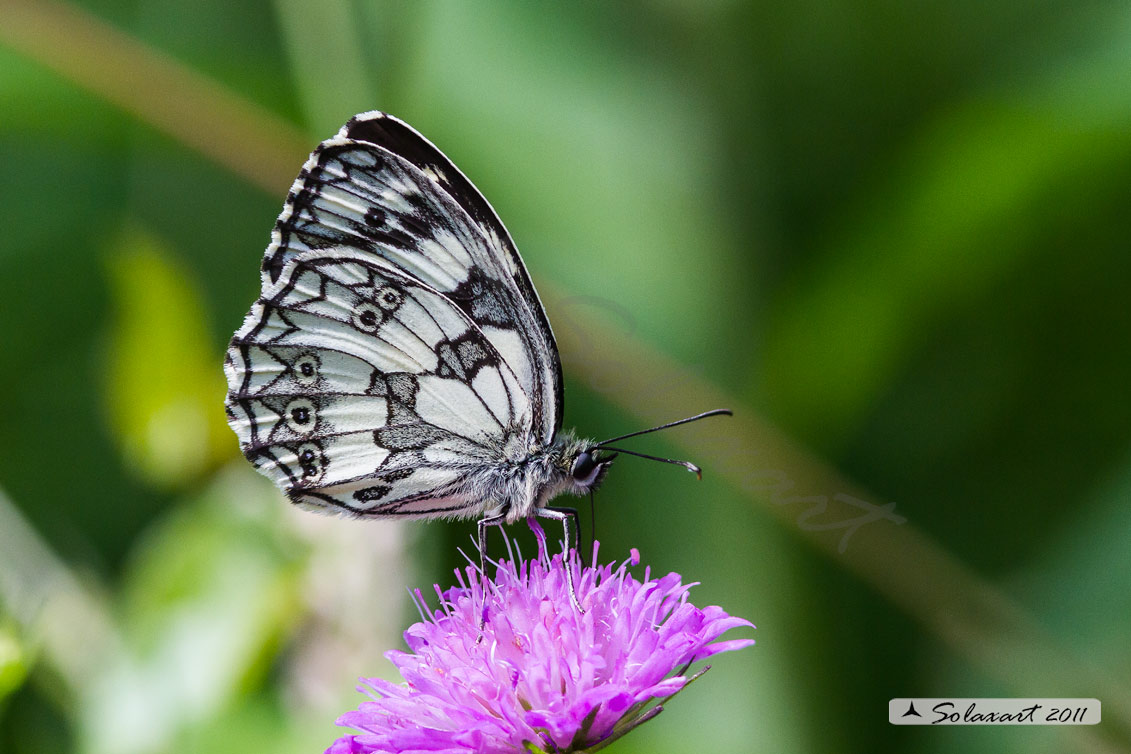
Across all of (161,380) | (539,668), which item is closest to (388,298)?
(539,668)

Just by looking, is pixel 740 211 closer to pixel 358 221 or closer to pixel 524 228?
pixel 524 228

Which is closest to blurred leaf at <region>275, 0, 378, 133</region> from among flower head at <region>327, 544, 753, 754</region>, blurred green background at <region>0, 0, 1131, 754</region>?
blurred green background at <region>0, 0, 1131, 754</region>

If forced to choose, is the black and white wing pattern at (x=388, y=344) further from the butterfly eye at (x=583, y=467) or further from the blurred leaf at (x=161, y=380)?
the blurred leaf at (x=161, y=380)

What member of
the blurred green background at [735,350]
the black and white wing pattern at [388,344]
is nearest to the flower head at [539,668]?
the black and white wing pattern at [388,344]

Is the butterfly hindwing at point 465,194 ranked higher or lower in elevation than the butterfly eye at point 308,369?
higher

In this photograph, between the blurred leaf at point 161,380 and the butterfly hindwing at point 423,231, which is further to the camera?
the blurred leaf at point 161,380

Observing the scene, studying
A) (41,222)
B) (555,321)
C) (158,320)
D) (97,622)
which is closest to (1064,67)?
(555,321)
